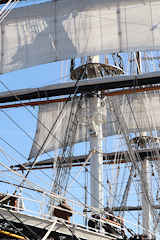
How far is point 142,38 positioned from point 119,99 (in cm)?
704

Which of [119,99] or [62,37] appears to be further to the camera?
[119,99]

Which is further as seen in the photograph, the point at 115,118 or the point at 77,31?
the point at 115,118

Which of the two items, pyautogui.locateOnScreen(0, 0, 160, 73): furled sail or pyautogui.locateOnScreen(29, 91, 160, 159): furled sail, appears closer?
pyautogui.locateOnScreen(0, 0, 160, 73): furled sail

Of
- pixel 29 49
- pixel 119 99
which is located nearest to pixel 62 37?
pixel 29 49

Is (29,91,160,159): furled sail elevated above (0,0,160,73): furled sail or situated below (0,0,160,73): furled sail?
above

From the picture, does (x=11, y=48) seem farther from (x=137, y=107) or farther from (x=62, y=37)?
(x=137, y=107)

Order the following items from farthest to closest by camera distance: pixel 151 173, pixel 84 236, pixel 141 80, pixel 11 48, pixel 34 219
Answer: pixel 151 173
pixel 11 48
pixel 141 80
pixel 84 236
pixel 34 219

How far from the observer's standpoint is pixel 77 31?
19078 mm

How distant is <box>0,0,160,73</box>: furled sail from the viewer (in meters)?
18.6

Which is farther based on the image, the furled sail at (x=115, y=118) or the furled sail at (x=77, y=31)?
the furled sail at (x=115, y=118)

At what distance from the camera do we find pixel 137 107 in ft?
89.9

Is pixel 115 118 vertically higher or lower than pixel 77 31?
higher

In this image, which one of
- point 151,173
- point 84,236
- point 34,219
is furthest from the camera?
point 151,173

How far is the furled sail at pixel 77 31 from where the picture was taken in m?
18.6
